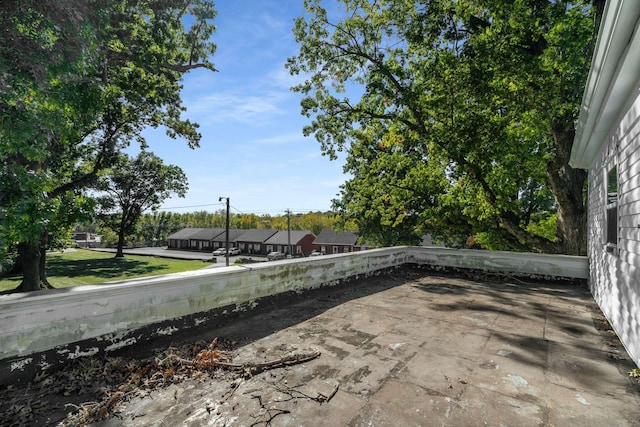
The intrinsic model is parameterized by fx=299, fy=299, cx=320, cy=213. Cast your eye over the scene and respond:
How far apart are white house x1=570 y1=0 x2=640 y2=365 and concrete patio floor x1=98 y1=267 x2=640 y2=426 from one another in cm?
48

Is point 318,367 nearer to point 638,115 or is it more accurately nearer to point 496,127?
point 638,115

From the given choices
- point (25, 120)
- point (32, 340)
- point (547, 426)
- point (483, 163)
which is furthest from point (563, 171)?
point (25, 120)

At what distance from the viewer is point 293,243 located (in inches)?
2162

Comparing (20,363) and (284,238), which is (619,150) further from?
(284,238)

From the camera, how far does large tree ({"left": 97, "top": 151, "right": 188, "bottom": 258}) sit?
1383 inches

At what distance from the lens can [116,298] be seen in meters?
3.06

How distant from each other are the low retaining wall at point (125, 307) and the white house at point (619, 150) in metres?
4.21

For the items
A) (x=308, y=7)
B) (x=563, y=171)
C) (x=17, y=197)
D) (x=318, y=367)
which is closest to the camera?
(x=318, y=367)

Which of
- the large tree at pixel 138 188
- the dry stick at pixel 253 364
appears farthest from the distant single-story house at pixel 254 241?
the dry stick at pixel 253 364

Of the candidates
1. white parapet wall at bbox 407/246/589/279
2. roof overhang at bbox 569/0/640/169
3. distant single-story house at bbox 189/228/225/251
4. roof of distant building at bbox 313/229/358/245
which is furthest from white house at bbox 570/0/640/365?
distant single-story house at bbox 189/228/225/251

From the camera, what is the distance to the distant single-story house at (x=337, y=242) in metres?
50.6

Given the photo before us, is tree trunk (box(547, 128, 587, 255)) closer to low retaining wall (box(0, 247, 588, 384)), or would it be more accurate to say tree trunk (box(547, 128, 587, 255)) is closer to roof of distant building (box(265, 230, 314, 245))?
low retaining wall (box(0, 247, 588, 384))

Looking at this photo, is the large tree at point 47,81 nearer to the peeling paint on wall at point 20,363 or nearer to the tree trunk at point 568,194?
the peeling paint on wall at point 20,363

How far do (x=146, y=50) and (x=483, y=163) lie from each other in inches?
461
